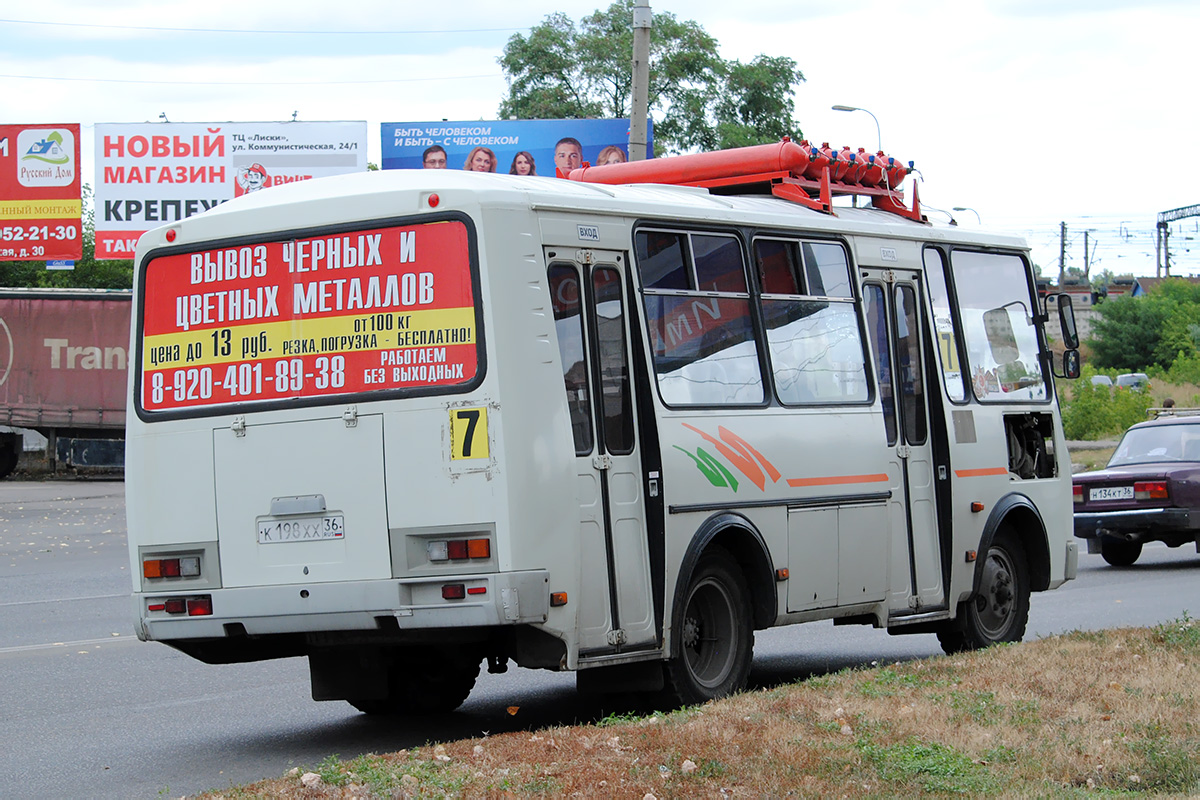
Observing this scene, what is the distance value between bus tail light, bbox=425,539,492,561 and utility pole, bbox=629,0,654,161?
12.9 m

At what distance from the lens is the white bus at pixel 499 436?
7.45 metres

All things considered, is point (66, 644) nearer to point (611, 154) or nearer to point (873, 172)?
point (873, 172)

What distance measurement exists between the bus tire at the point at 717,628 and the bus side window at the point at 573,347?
1.20 m

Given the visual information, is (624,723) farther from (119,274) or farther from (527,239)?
(119,274)

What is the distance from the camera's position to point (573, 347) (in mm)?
7906

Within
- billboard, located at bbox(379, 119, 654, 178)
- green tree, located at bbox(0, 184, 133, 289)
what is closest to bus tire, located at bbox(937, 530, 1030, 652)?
billboard, located at bbox(379, 119, 654, 178)

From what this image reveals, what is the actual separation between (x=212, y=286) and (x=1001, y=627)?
6265mm

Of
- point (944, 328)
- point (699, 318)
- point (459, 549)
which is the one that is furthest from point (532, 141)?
point (459, 549)

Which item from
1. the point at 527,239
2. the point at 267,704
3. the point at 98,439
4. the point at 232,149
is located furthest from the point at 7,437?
the point at 527,239

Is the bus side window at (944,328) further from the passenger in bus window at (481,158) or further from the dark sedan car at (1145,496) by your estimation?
the passenger in bus window at (481,158)

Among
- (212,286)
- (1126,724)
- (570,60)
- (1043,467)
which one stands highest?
(570,60)

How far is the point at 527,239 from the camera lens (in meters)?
7.66

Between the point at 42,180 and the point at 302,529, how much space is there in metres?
32.8

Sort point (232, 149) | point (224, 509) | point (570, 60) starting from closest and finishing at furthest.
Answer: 1. point (224, 509)
2. point (232, 149)
3. point (570, 60)
